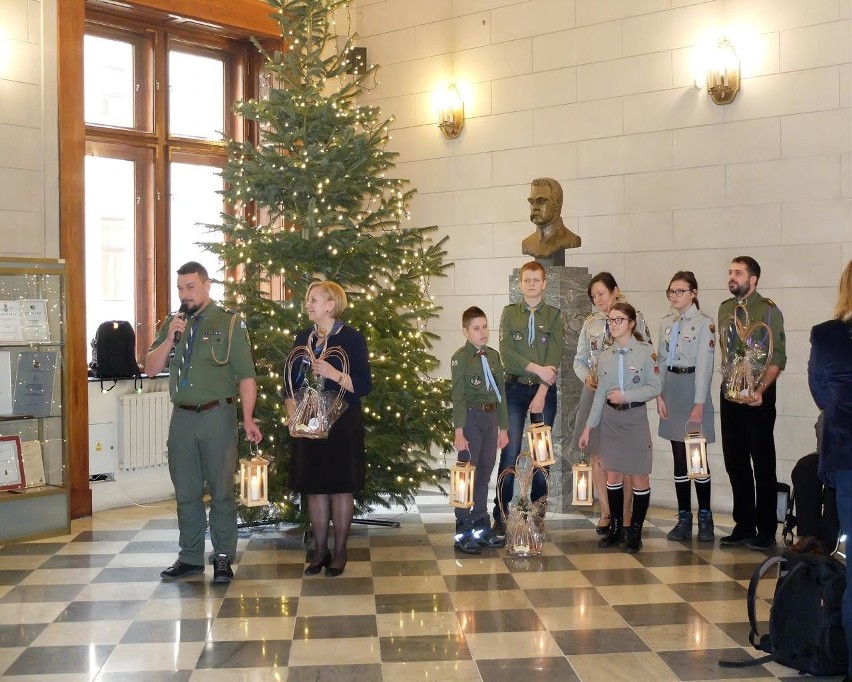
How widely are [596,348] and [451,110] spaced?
2.72 metres

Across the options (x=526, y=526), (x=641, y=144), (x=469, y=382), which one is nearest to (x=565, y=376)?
(x=469, y=382)

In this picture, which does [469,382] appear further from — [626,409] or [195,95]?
[195,95]

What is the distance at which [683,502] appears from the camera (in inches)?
248

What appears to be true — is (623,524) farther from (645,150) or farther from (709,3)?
(709,3)

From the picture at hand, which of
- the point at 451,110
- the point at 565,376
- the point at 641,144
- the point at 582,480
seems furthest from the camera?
the point at 451,110

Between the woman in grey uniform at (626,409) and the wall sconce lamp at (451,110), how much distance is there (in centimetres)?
294

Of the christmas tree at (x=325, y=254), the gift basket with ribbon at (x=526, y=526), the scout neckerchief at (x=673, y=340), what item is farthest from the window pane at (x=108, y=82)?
the scout neckerchief at (x=673, y=340)

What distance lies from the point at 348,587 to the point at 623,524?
70.1 inches

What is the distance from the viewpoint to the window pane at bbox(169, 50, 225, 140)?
8.24 metres

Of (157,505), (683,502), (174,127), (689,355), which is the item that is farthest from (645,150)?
(157,505)

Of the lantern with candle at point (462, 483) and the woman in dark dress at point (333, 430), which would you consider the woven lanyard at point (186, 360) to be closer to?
the woman in dark dress at point (333, 430)

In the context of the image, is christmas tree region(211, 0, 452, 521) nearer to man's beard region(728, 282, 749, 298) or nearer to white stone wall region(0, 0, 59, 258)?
white stone wall region(0, 0, 59, 258)

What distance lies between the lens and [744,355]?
587 centimetres

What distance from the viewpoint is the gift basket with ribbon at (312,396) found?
510 centimetres
